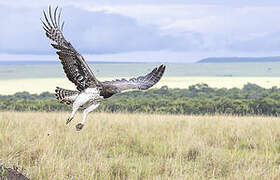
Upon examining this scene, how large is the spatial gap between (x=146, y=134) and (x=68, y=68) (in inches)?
282

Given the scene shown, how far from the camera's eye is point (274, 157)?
30.8 feet

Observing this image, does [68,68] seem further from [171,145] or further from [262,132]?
[262,132]

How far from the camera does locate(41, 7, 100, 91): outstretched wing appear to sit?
3.58m

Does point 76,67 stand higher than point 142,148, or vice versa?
point 76,67

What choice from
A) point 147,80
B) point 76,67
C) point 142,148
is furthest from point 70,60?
point 142,148

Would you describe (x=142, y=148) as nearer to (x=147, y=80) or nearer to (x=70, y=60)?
(x=147, y=80)

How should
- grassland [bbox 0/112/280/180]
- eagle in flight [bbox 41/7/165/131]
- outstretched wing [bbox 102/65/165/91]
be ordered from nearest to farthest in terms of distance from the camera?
1. eagle in flight [bbox 41/7/165/131]
2. outstretched wing [bbox 102/65/165/91]
3. grassland [bbox 0/112/280/180]

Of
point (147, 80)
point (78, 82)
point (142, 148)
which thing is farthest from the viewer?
point (142, 148)

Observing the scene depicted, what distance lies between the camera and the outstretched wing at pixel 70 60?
3.58 meters

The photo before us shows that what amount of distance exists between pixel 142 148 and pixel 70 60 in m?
6.07

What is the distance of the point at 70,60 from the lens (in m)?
3.81

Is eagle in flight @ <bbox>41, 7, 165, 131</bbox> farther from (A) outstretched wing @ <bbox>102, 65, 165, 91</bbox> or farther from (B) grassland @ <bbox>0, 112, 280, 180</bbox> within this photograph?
(B) grassland @ <bbox>0, 112, 280, 180</bbox>

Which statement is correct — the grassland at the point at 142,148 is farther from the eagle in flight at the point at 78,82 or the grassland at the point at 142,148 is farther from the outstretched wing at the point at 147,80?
the eagle in flight at the point at 78,82

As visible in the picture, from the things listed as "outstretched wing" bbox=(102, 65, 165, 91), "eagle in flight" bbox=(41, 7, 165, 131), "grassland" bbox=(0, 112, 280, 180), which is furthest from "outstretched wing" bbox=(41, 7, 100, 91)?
"grassland" bbox=(0, 112, 280, 180)
